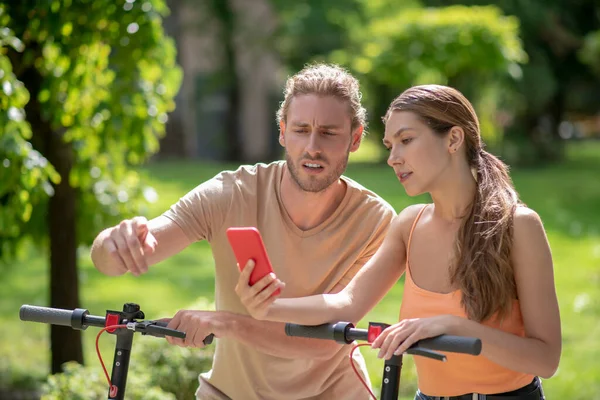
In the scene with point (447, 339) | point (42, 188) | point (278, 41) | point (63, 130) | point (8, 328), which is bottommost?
point (8, 328)

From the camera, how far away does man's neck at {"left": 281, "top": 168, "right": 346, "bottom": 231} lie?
332 centimetres

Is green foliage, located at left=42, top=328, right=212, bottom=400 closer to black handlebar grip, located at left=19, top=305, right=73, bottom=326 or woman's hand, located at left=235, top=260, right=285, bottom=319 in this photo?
black handlebar grip, located at left=19, top=305, right=73, bottom=326

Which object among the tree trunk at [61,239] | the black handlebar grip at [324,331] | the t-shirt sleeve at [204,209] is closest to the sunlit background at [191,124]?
the tree trunk at [61,239]

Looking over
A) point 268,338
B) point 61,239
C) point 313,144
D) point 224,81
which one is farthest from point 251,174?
point 224,81

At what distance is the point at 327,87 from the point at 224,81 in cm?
1907

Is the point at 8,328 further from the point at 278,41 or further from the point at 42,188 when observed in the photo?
the point at 278,41

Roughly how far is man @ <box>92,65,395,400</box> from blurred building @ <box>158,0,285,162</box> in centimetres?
1807

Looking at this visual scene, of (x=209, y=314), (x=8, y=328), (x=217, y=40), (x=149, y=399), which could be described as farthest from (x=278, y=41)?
(x=209, y=314)

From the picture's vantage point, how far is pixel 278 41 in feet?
70.9

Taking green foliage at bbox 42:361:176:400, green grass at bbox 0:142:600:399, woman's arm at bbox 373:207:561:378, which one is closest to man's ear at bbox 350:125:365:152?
woman's arm at bbox 373:207:561:378

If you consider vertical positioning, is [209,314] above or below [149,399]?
above

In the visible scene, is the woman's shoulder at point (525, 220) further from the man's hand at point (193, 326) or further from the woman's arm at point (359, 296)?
the man's hand at point (193, 326)

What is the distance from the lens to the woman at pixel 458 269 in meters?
2.59

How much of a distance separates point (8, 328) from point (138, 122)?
4296 mm
